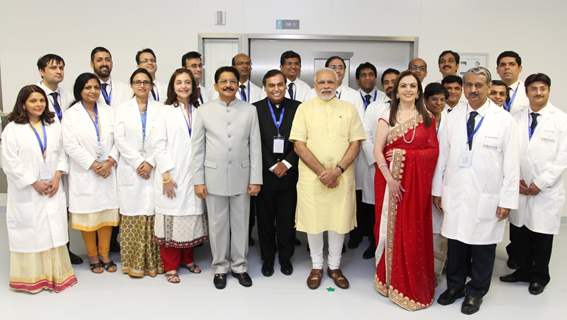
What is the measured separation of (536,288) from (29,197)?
381 cm

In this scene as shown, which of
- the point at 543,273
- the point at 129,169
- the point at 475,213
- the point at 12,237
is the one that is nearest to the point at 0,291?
the point at 12,237

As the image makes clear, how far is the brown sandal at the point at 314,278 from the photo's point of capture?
341 centimetres

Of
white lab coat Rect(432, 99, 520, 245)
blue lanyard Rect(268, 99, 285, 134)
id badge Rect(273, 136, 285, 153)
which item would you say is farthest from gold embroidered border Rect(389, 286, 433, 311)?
blue lanyard Rect(268, 99, 285, 134)

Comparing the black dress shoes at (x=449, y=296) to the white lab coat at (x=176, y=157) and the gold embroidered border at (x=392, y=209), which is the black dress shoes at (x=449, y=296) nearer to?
the gold embroidered border at (x=392, y=209)

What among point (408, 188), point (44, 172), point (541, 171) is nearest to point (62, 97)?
point (44, 172)

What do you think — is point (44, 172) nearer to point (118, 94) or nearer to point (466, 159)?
point (118, 94)

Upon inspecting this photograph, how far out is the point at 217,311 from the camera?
120 inches

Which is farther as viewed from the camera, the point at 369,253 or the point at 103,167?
the point at 369,253

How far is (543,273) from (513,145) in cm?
122

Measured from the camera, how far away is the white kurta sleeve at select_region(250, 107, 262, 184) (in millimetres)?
3363

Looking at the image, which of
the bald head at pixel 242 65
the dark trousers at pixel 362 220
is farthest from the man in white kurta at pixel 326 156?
the bald head at pixel 242 65

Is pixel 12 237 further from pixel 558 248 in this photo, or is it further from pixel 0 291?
pixel 558 248

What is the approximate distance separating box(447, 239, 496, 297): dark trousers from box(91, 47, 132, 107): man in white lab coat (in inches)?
120

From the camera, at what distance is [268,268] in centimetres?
370
